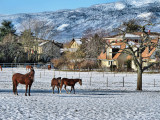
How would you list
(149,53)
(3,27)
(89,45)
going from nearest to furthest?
1. (149,53)
2. (89,45)
3. (3,27)

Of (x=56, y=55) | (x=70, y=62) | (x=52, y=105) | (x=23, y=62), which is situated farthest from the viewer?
(x=56, y=55)

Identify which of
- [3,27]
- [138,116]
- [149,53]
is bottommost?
[138,116]

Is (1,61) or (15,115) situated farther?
(1,61)

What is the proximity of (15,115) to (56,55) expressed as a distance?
10415 cm

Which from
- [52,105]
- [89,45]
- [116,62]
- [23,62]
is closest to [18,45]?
[23,62]

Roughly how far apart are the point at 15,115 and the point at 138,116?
19.2ft

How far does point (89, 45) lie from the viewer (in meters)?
106

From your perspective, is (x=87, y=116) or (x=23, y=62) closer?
(x=87, y=116)

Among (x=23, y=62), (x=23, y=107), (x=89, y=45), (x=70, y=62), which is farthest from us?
(x=89, y=45)

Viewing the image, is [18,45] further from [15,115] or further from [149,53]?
[15,115]

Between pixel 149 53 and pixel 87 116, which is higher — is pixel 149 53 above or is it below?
above

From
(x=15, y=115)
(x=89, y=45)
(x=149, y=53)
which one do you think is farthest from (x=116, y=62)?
(x=15, y=115)

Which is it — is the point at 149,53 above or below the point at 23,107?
above

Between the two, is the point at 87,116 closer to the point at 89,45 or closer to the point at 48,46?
the point at 89,45
